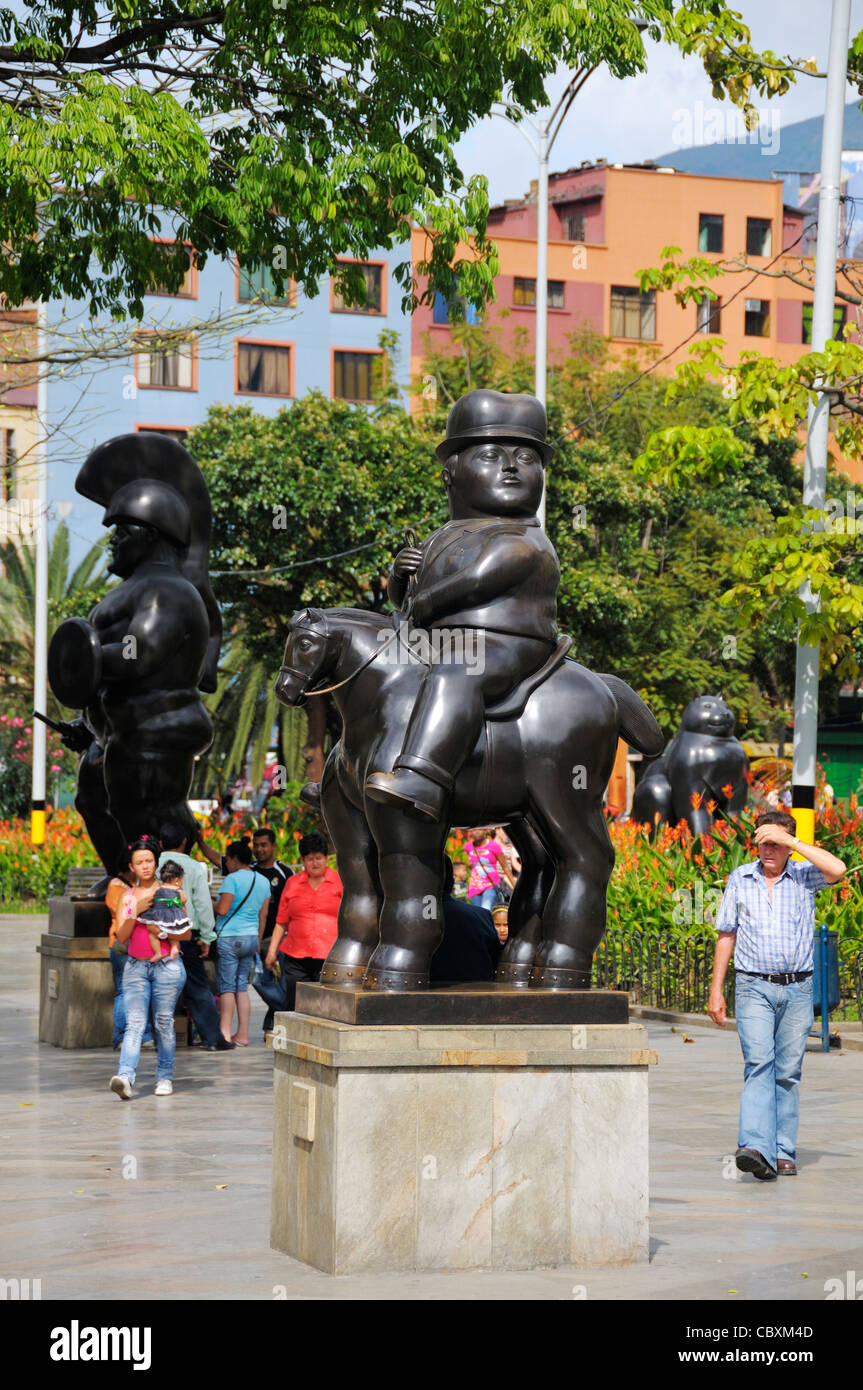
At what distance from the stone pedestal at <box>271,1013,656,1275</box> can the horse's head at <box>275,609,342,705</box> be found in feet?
4.11

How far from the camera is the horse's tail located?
7457mm

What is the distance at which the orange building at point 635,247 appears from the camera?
50719mm

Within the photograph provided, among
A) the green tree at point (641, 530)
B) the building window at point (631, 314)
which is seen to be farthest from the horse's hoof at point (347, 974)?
the building window at point (631, 314)

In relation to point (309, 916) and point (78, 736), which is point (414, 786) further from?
point (78, 736)

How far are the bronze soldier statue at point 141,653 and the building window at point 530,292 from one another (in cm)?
A: 3808

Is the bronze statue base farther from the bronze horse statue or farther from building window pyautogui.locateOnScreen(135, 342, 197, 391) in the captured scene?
building window pyautogui.locateOnScreen(135, 342, 197, 391)

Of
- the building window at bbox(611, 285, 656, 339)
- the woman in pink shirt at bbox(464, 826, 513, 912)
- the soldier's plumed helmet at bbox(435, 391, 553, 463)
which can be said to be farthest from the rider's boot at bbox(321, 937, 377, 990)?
the building window at bbox(611, 285, 656, 339)

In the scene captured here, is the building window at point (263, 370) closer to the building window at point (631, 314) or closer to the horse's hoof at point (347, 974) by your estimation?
the building window at point (631, 314)

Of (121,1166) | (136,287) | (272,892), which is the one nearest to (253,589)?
(272,892)

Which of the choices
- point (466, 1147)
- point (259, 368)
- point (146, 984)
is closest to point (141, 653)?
point (146, 984)

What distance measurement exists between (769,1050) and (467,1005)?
8.15ft

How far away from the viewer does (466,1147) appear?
6547 mm

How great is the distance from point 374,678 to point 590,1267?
7.59 ft
